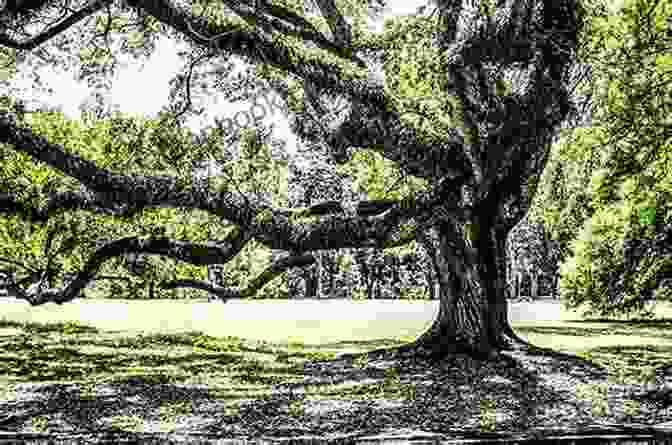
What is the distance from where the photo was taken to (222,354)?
17969 millimetres

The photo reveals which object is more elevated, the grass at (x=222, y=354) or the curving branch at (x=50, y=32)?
the curving branch at (x=50, y=32)

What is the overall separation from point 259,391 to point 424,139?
4979 mm

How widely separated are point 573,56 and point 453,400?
6978 millimetres

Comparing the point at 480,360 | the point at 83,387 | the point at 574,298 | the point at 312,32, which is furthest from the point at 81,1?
the point at 574,298

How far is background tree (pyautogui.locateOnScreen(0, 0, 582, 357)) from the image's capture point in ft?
39.9

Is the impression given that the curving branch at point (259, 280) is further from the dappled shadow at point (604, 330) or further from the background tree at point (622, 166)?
the dappled shadow at point (604, 330)

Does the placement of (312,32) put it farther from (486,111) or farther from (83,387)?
(83,387)

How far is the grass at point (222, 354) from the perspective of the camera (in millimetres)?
11781

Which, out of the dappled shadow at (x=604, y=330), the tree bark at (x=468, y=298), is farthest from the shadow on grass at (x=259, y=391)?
the dappled shadow at (x=604, y=330)

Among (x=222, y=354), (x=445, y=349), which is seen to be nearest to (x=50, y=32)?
(x=222, y=354)

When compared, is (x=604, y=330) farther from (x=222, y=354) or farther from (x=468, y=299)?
(x=222, y=354)

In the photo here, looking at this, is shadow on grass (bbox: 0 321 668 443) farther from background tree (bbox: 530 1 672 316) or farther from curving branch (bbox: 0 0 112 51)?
curving branch (bbox: 0 0 112 51)

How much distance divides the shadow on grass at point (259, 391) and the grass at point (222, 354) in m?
0.04

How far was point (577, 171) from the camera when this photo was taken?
784 inches
